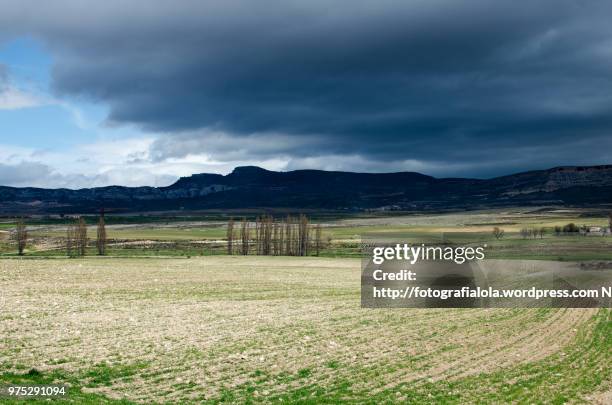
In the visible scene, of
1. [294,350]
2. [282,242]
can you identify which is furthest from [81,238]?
[294,350]

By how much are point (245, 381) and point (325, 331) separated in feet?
30.3

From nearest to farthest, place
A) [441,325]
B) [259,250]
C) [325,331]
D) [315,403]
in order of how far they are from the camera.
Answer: [315,403]
[325,331]
[441,325]
[259,250]

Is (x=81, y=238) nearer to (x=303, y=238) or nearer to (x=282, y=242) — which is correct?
(x=282, y=242)

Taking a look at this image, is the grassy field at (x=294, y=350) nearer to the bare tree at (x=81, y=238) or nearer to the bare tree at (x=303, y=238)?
the bare tree at (x=81, y=238)

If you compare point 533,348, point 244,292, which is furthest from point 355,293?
point 533,348

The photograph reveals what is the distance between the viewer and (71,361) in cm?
2108

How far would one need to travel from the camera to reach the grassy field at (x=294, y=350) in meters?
18.6

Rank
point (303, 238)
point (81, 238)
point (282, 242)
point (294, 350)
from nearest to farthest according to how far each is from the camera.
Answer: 1. point (294, 350)
2. point (81, 238)
3. point (303, 238)
4. point (282, 242)

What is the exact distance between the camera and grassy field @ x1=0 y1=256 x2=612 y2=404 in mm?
18641

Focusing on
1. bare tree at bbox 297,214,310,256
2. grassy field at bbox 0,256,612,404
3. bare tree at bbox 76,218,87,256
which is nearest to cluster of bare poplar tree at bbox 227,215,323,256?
bare tree at bbox 297,214,310,256

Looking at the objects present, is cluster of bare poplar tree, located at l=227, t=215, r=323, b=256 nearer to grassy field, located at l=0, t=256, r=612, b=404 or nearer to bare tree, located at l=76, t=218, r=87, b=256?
bare tree, located at l=76, t=218, r=87, b=256

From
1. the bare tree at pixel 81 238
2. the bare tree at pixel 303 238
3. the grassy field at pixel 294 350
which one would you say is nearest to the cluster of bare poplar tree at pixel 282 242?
the bare tree at pixel 303 238

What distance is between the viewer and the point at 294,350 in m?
24.1

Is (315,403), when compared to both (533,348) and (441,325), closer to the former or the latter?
(533,348)
